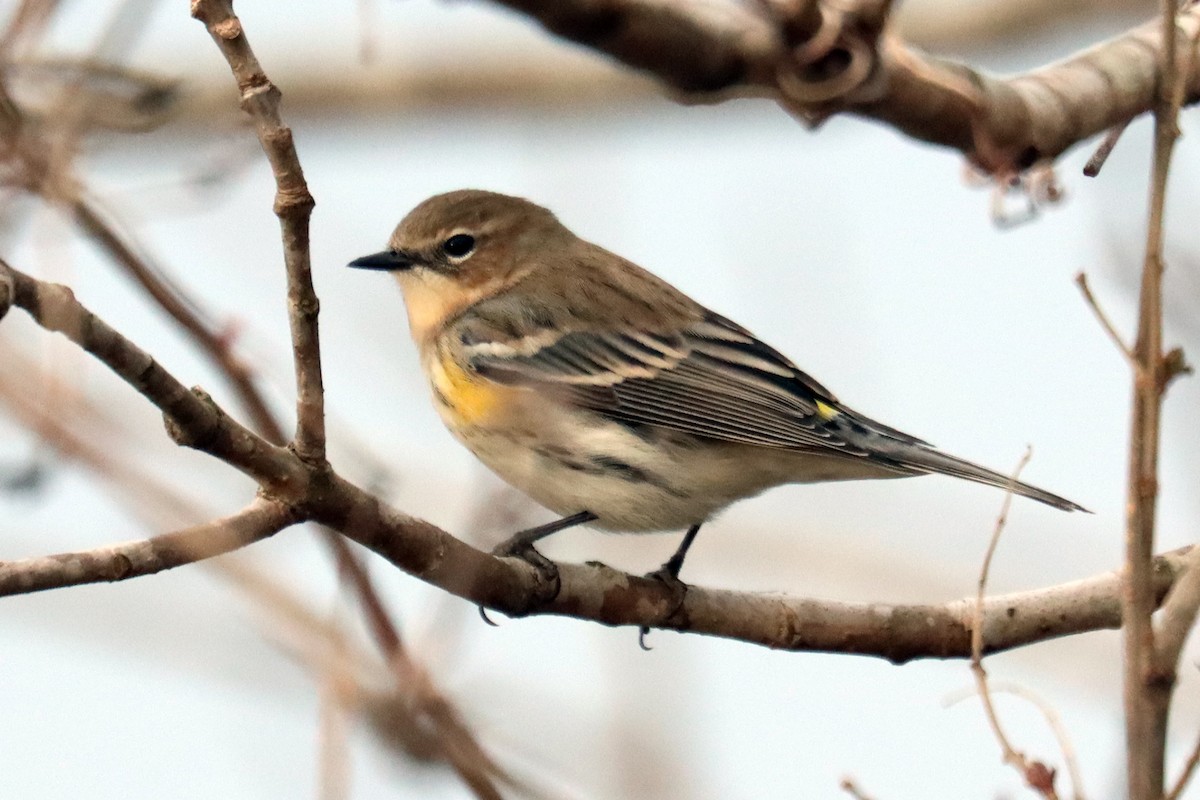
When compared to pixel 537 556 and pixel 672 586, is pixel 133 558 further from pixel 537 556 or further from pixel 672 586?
pixel 672 586

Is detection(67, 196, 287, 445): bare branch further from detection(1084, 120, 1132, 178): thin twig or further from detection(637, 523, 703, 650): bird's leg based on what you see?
detection(1084, 120, 1132, 178): thin twig

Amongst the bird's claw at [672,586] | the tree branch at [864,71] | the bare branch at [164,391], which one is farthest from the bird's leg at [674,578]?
the bare branch at [164,391]

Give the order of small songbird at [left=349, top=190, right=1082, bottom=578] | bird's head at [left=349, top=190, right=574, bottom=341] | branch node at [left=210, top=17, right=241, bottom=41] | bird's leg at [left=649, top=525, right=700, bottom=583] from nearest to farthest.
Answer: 1. branch node at [left=210, top=17, right=241, bottom=41]
2. bird's leg at [left=649, top=525, right=700, bottom=583]
3. small songbird at [left=349, top=190, right=1082, bottom=578]
4. bird's head at [left=349, top=190, right=574, bottom=341]

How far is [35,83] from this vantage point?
17.7 feet

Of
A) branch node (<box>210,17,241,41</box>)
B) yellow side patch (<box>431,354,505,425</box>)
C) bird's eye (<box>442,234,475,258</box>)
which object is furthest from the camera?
bird's eye (<box>442,234,475,258</box>)

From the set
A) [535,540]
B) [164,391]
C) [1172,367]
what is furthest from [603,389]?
[1172,367]

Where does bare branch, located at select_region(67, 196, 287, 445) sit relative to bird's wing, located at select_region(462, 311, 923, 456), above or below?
below

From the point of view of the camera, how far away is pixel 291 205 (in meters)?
3.25

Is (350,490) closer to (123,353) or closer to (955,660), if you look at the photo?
(123,353)

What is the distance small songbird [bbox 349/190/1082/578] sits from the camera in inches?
230

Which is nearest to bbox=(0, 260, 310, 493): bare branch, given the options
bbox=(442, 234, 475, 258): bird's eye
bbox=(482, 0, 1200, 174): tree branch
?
bbox=(482, 0, 1200, 174): tree branch

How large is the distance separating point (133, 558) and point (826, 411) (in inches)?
148

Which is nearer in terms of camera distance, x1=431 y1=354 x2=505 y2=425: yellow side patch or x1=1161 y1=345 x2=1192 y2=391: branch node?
x1=1161 y1=345 x2=1192 y2=391: branch node

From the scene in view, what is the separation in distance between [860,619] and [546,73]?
5.41 meters
